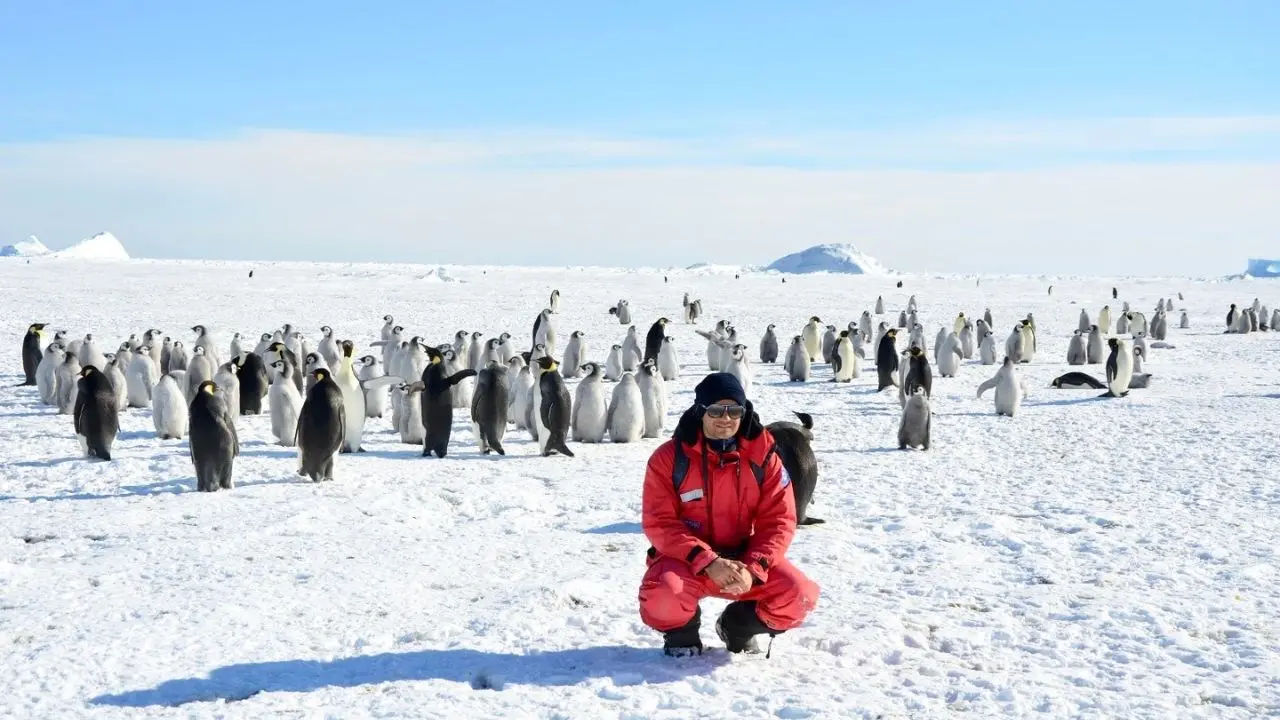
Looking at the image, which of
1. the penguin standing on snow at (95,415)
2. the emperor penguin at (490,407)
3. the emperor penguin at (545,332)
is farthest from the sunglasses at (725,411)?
the emperor penguin at (545,332)

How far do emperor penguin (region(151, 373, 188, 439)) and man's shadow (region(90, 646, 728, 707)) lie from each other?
6590mm

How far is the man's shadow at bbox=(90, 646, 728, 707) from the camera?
3.78 metres

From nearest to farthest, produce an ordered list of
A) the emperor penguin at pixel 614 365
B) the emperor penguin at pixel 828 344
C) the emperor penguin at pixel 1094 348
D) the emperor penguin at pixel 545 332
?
the emperor penguin at pixel 614 365
the emperor penguin at pixel 828 344
the emperor penguin at pixel 1094 348
the emperor penguin at pixel 545 332

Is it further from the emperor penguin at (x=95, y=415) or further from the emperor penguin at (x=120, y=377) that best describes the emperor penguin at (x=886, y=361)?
the emperor penguin at (x=95, y=415)

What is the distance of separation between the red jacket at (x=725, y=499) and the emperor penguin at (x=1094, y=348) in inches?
682

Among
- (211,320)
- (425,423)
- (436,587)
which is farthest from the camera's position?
(211,320)

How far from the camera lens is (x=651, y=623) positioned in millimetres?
3918

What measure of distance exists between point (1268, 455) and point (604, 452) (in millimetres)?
5684

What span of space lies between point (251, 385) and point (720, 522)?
351 inches

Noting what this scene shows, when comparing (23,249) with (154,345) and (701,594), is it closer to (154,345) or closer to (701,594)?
(154,345)

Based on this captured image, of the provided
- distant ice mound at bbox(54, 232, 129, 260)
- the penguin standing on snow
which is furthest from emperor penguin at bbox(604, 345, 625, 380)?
distant ice mound at bbox(54, 232, 129, 260)

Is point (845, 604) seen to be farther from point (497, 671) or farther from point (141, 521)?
point (141, 521)

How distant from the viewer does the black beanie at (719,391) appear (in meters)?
3.77

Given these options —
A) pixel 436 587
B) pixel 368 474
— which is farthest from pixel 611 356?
pixel 436 587
